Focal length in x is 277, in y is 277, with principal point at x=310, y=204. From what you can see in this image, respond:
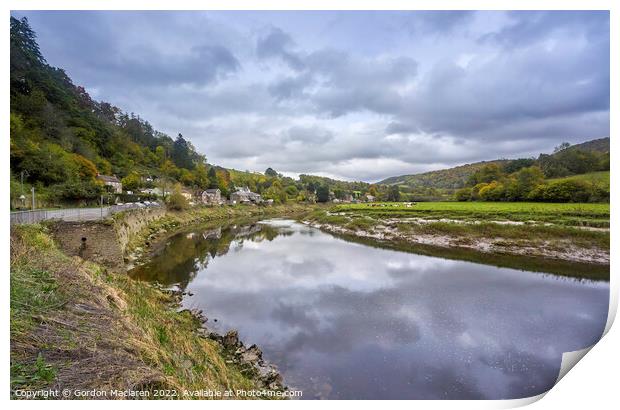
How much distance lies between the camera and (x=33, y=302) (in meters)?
3.03

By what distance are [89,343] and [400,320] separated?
5.16 metres

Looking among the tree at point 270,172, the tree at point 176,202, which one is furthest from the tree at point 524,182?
the tree at point 270,172

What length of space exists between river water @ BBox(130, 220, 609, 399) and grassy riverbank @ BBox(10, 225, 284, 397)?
1362mm

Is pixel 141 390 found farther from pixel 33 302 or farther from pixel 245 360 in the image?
pixel 245 360

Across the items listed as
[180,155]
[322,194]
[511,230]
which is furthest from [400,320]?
[322,194]

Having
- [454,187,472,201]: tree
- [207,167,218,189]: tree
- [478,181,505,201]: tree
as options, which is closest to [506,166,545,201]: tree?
[478,181,505,201]: tree

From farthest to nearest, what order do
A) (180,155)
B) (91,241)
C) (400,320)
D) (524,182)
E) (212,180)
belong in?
(180,155)
(212,180)
(91,241)
(524,182)
(400,320)

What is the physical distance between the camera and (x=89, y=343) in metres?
2.62

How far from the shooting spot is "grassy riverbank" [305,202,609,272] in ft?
21.5

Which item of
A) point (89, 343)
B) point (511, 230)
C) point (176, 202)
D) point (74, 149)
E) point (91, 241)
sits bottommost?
point (89, 343)

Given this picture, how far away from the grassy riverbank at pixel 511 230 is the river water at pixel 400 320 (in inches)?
60.8

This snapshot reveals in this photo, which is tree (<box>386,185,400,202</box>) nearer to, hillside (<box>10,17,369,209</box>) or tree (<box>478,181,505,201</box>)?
hillside (<box>10,17,369,209</box>)

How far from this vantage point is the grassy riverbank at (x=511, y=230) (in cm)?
654

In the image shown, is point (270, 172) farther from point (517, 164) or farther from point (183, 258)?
point (517, 164)
